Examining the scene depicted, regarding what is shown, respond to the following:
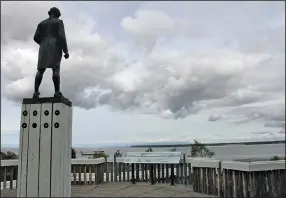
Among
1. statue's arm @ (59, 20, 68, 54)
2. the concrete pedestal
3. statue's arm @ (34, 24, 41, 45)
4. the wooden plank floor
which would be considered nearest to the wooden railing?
the wooden plank floor

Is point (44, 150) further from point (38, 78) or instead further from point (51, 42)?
point (51, 42)

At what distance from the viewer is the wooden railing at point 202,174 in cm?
683

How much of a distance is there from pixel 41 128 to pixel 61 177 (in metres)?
0.96

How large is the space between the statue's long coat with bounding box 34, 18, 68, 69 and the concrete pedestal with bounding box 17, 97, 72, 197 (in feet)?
2.59

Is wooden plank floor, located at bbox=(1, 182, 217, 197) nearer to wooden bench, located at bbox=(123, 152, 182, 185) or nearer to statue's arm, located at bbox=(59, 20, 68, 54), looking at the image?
wooden bench, located at bbox=(123, 152, 182, 185)

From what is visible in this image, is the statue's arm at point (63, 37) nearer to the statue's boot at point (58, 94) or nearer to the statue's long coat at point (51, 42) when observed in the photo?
the statue's long coat at point (51, 42)

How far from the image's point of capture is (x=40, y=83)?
23.1ft

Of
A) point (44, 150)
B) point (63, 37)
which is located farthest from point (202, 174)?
point (63, 37)

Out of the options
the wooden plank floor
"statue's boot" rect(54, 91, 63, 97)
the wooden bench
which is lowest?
the wooden plank floor

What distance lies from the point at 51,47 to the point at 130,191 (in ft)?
11.7

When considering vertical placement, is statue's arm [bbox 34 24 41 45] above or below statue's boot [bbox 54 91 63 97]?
above

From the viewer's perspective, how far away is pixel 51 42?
6.94 m

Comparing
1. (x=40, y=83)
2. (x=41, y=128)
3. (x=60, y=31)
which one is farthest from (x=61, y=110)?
(x=60, y=31)

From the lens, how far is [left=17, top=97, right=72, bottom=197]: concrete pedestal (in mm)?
6363
